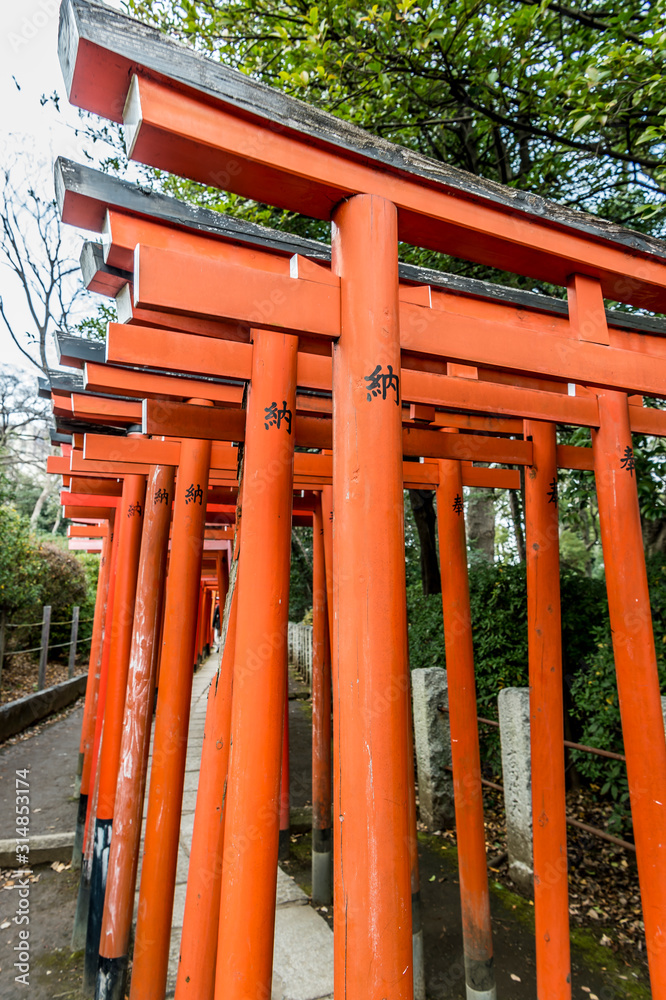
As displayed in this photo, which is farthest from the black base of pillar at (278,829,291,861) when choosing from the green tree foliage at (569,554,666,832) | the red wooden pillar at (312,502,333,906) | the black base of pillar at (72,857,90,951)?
the green tree foliage at (569,554,666,832)

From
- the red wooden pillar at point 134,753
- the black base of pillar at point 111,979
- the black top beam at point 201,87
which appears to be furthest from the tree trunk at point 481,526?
the black top beam at point 201,87

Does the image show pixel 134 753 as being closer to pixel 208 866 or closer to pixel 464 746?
pixel 208 866

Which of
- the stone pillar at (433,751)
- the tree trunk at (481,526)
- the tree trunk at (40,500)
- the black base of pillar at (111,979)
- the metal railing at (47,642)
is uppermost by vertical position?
the tree trunk at (40,500)

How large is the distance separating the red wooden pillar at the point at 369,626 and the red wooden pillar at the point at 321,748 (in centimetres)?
369

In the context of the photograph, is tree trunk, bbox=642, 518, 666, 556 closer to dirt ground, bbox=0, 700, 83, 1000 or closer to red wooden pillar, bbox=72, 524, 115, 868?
red wooden pillar, bbox=72, 524, 115, 868

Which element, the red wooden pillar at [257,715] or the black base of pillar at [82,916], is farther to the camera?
the black base of pillar at [82,916]

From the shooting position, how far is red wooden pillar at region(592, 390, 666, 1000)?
2195 mm

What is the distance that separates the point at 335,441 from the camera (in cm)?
163

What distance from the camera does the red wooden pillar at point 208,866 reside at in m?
2.39

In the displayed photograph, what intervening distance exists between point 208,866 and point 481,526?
11.7m

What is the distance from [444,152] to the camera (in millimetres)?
7102

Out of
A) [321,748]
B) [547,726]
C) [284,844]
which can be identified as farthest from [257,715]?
[284,844]

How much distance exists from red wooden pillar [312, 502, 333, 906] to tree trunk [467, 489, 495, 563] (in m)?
8.19

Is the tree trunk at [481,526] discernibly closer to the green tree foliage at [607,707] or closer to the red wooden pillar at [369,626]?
the green tree foliage at [607,707]
